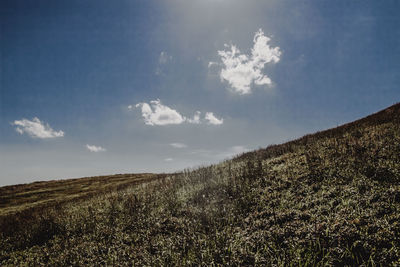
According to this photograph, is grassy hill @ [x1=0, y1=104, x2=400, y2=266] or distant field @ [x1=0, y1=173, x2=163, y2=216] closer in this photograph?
grassy hill @ [x1=0, y1=104, x2=400, y2=266]

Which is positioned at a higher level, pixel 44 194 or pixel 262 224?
pixel 262 224

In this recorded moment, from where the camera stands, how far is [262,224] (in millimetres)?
5332

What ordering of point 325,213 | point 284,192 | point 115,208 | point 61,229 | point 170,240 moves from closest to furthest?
point 325,213 → point 170,240 → point 284,192 → point 61,229 → point 115,208

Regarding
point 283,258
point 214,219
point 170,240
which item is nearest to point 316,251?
point 283,258

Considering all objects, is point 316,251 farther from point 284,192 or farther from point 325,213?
point 284,192

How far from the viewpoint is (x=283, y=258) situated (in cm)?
373

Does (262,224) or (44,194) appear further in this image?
(44,194)

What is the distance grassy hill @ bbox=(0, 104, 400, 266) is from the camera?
3920mm

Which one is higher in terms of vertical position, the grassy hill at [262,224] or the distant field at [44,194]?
the grassy hill at [262,224]

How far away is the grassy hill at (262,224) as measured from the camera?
3.92m

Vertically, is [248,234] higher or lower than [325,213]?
lower

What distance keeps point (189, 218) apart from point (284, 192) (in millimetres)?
3619

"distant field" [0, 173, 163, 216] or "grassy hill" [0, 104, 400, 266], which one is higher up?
"grassy hill" [0, 104, 400, 266]

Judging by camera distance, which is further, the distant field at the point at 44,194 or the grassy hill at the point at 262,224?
the distant field at the point at 44,194
